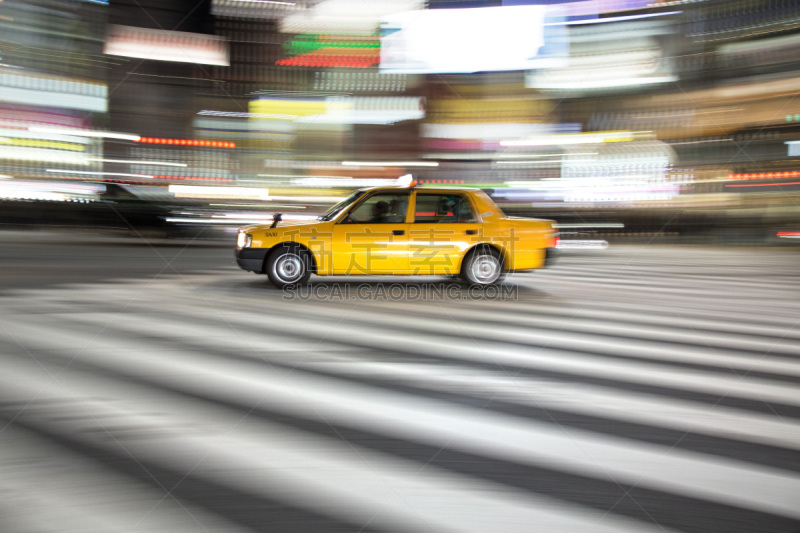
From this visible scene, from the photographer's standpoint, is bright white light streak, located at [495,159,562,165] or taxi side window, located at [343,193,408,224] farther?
bright white light streak, located at [495,159,562,165]

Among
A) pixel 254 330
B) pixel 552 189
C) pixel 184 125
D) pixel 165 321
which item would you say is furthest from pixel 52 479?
pixel 552 189

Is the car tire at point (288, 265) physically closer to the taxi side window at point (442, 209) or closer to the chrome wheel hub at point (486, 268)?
the taxi side window at point (442, 209)

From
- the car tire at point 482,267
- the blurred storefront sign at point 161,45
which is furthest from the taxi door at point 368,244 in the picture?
the blurred storefront sign at point 161,45

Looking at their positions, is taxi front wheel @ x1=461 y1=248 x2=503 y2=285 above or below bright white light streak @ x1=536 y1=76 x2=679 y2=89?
below

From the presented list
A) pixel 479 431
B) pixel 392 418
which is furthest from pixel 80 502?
pixel 479 431

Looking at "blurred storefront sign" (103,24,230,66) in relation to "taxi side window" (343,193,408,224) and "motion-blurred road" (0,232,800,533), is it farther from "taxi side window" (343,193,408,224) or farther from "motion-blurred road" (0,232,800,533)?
"motion-blurred road" (0,232,800,533)

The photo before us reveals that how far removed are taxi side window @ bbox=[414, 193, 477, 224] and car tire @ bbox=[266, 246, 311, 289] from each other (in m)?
1.65

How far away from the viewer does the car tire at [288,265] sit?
8.74m

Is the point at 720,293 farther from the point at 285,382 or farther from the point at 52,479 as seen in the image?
the point at 52,479

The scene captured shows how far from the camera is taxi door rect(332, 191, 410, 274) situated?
863 cm

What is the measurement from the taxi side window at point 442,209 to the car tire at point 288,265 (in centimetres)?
165

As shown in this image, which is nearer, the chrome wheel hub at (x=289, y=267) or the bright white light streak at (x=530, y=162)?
the chrome wheel hub at (x=289, y=267)
